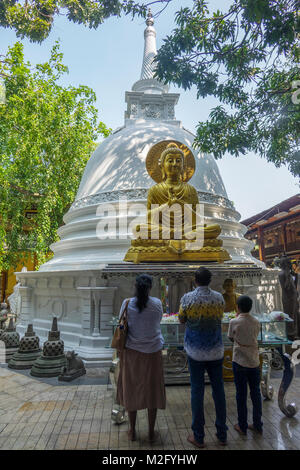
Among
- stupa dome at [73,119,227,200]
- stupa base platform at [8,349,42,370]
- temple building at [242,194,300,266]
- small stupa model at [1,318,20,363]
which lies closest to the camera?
stupa base platform at [8,349,42,370]

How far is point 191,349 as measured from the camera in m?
2.68

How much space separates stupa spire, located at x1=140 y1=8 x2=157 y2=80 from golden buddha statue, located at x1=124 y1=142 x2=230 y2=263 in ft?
23.9

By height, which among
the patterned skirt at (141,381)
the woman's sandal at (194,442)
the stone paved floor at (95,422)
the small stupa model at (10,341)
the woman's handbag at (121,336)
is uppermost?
the woman's handbag at (121,336)

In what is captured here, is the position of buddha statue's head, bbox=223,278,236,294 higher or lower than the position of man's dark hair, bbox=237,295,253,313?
higher

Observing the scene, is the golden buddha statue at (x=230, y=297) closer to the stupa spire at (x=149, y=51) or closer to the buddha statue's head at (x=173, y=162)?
the buddha statue's head at (x=173, y=162)

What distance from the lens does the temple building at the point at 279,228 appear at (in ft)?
51.4

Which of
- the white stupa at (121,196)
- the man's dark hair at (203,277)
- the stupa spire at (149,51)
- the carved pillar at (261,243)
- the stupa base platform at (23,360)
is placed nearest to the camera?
the man's dark hair at (203,277)

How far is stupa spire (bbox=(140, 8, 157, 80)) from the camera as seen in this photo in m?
12.1

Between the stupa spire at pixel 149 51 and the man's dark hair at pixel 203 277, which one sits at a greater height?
→ the stupa spire at pixel 149 51

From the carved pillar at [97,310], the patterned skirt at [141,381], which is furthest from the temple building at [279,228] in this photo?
the patterned skirt at [141,381]

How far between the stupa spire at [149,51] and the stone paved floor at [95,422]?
450 inches

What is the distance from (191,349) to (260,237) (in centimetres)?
1793

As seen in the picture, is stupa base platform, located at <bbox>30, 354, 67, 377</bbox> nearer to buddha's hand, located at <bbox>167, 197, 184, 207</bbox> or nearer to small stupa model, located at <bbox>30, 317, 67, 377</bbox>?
small stupa model, located at <bbox>30, 317, 67, 377</bbox>

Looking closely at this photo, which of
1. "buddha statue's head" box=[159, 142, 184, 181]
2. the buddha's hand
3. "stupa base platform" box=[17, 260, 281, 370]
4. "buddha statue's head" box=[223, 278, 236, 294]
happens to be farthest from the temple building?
"buddha statue's head" box=[223, 278, 236, 294]
